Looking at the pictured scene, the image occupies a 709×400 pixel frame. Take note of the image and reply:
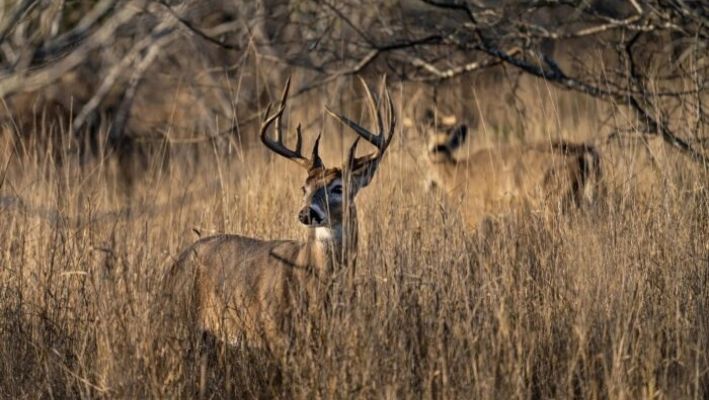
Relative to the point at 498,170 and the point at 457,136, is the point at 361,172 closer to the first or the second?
the point at 498,170

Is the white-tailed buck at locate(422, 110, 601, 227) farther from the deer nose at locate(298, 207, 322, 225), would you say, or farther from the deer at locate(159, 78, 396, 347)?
the deer nose at locate(298, 207, 322, 225)

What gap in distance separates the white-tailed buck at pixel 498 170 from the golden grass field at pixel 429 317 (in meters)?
1.74

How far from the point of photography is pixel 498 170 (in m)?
10.0

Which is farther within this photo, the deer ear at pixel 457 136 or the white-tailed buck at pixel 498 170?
the deer ear at pixel 457 136

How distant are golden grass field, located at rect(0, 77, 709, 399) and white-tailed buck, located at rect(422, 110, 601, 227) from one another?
174 cm

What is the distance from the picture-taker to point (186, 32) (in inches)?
385

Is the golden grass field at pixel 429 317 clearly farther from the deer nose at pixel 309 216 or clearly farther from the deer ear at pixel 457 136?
the deer ear at pixel 457 136

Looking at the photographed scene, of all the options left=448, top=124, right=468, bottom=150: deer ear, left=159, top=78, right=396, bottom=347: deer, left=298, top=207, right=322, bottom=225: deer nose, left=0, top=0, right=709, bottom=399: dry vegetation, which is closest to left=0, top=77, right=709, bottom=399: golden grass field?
left=0, top=0, right=709, bottom=399: dry vegetation

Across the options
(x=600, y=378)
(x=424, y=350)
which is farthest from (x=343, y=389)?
(x=600, y=378)

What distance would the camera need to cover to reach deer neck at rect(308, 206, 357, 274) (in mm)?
5836

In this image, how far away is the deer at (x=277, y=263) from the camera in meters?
5.50

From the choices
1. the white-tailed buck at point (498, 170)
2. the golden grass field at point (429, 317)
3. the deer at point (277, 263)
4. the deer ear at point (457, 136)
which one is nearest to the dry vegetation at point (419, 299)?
the golden grass field at point (429, 317)

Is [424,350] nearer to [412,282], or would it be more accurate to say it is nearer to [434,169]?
[412,282]

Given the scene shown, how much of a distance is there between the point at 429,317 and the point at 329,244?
868mm
